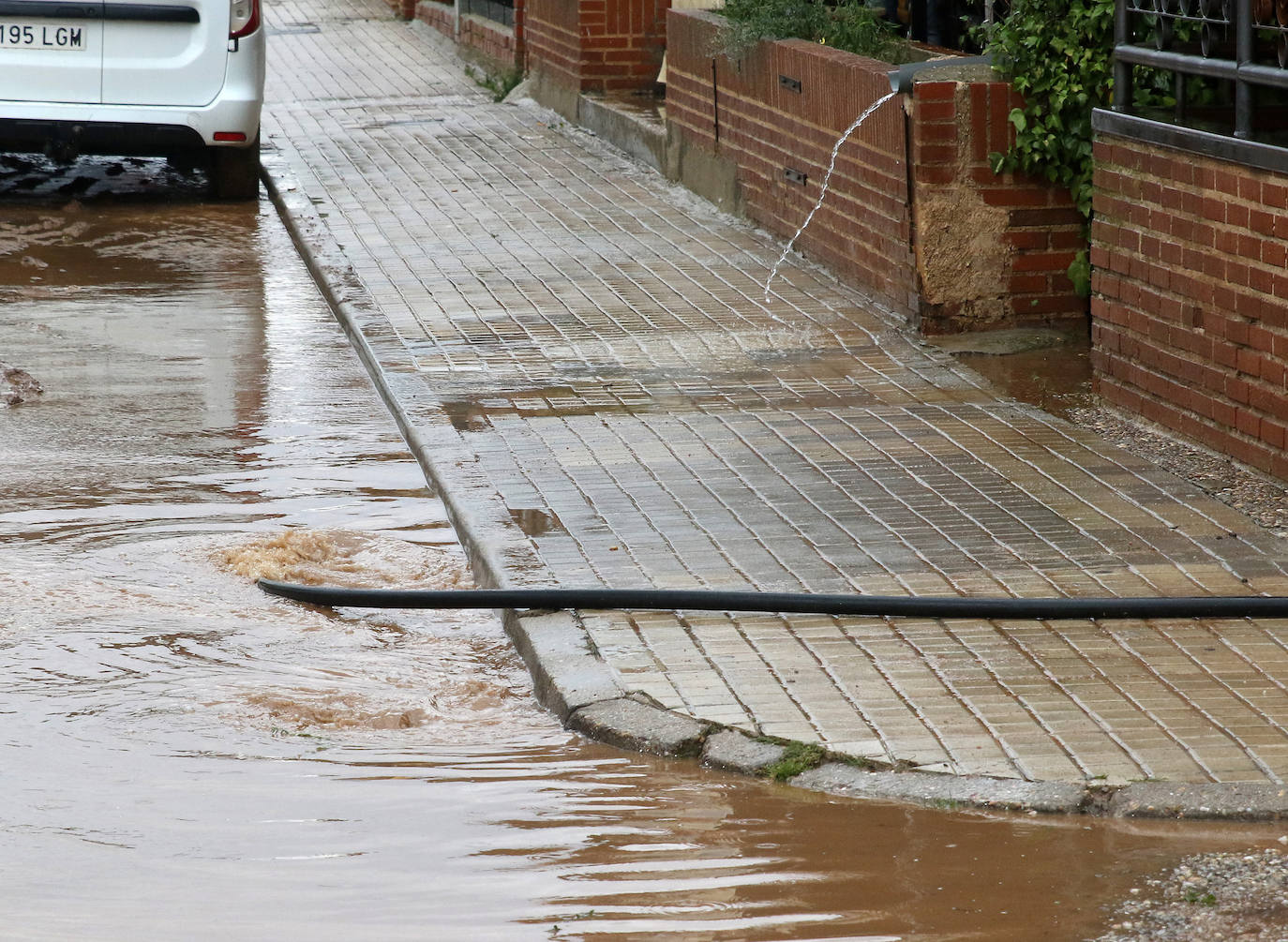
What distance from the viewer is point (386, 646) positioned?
493cm

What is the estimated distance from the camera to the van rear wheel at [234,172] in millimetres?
11969

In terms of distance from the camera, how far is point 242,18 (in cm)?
1145

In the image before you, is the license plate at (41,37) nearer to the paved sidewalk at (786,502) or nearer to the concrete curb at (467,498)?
the paved sidewalk at (786,502)

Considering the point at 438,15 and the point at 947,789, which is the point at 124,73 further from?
the point at 438,15

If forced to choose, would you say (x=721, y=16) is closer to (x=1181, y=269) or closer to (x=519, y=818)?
(x=1181, y=269)

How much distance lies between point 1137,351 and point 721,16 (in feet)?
17.9

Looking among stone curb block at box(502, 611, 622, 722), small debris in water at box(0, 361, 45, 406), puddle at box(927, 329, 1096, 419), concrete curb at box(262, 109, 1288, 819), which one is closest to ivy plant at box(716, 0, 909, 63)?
puddle at box(927, 329, 1096, 419)

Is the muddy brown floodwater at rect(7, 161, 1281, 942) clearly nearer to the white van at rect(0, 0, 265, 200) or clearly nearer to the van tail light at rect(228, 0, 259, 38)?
the white van at rect(0, 0, 265, 200)

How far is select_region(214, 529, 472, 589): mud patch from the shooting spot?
5422 mm

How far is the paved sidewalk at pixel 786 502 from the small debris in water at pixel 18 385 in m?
1.39

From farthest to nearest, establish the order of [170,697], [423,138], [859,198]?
1. [423,138]
2. [859,198]
3. [170,697]

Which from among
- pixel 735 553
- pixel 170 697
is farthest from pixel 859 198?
pixel 170 697

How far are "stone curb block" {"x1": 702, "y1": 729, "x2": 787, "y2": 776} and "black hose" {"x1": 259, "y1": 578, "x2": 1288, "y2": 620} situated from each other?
776 millimetres

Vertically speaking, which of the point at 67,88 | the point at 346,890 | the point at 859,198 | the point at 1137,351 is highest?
the point at 67,88
